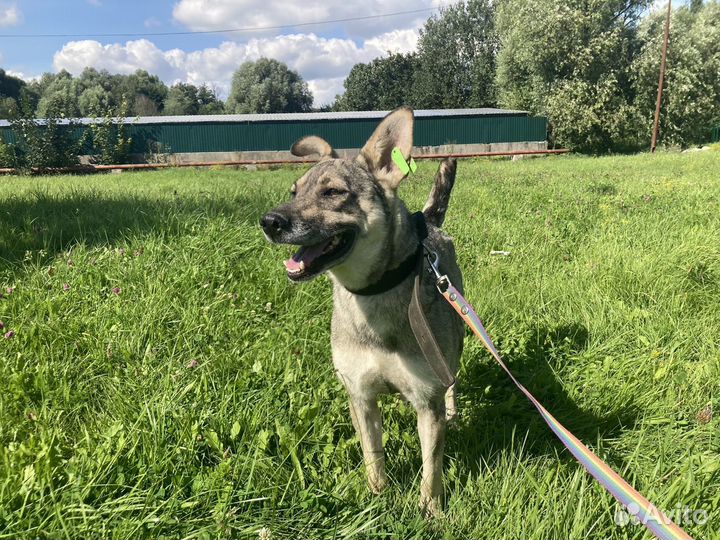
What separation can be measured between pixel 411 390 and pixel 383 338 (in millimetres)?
274

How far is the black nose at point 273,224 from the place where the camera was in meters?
2.12

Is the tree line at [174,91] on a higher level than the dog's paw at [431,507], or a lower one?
higher

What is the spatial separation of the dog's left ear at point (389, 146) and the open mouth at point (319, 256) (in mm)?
455

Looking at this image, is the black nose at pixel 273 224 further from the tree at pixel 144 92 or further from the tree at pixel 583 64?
the tree at pixel 144 92

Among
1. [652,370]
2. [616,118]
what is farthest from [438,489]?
[616,118]

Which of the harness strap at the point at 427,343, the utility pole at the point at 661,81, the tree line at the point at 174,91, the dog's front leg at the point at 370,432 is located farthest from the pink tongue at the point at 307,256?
the tree line at the point at 174,91

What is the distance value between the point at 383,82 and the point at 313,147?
58103 mm

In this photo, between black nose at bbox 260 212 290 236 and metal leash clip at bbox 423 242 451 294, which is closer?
black nose at bbox 260 212 290 236

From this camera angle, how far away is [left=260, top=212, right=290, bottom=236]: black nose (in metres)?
2.12

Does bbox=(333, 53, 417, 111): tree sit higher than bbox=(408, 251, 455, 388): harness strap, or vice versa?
bbox=(333, 53, 417, 111): tree

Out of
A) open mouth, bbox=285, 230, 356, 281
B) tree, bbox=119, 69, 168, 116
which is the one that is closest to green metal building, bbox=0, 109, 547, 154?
open mouth, bbox=285, 230, 356, 281

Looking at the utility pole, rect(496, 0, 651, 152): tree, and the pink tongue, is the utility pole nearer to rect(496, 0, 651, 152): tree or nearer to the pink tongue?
rect(496, 0, 651, 152): tree

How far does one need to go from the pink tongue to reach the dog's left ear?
535 millimetres

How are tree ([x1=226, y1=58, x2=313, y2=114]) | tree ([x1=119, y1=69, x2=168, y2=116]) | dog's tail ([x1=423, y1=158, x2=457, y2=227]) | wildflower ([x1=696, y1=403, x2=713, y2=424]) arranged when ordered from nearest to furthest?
1. wildflower ([x1=696, y1=403, x2=713, y2=424])
2. dog's tail ([x1=423, y1=158, x2=457, y2=227])
3. tree ([x1=226, y1=58, x2=313, y2=114])
4. tree ([x1=119, y1=69, x2=168, y2=116])
